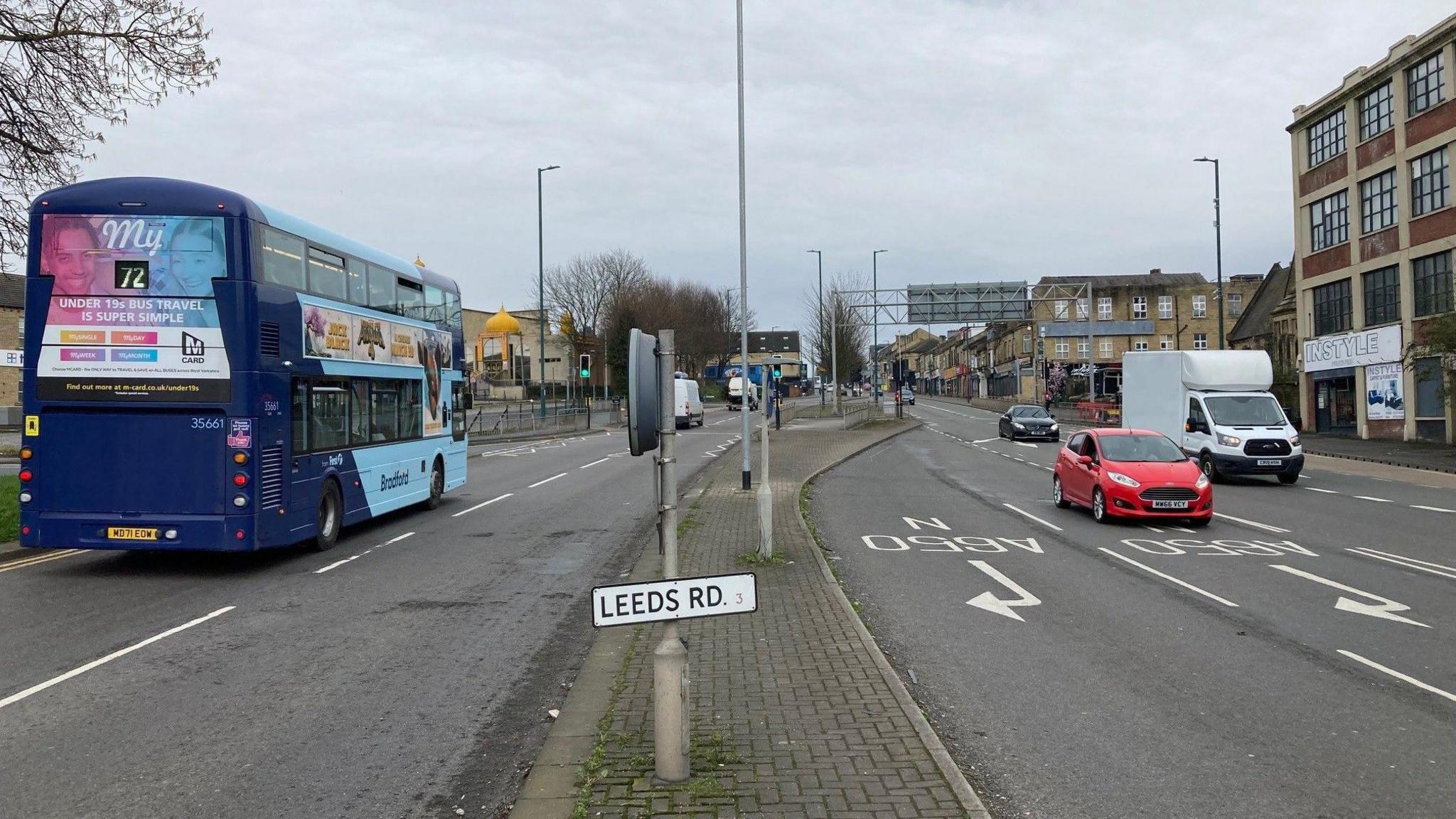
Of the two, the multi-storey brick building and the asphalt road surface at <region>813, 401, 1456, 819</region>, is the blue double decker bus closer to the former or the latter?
the asphalt road surface at <region>813, 401, 1456, 819</region>

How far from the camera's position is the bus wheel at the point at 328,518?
12.8 metres

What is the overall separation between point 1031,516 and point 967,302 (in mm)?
29881

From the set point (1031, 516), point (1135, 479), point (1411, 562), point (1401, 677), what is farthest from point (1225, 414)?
point (1401, 677)

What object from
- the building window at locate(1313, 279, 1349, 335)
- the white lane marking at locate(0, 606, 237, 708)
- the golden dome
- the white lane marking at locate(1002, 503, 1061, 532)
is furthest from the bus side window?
the golden dome

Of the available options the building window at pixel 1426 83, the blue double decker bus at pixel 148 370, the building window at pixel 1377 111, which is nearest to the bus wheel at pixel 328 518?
the blue double decker bus at pixel 148 370

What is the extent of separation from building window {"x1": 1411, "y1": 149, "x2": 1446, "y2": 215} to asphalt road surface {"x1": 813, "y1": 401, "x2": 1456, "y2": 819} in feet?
71.2

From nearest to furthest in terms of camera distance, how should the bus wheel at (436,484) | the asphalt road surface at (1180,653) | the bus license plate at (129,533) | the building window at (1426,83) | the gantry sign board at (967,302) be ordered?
the asphalt road surface at (1180,653) < the bus license plate at (129,533) < the bus wheel at (436,484) < the building window at (1426,83) < the gantry sign board at (967,302)

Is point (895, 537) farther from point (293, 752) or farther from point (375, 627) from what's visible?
point (293, 752)

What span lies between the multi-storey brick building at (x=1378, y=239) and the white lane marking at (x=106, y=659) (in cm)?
3012

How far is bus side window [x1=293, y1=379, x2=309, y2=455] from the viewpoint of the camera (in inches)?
468

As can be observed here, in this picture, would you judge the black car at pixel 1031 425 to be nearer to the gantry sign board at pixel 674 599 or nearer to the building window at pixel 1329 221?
the building window at pixel 1329 221

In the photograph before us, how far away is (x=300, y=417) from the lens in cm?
1205

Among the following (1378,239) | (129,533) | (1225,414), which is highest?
(1378,239)

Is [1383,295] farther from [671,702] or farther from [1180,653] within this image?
[671,702]
